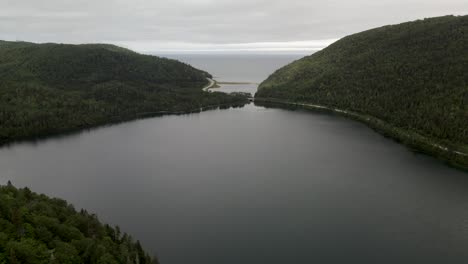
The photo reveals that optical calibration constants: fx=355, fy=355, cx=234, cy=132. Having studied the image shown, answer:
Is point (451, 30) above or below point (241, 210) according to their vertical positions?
above

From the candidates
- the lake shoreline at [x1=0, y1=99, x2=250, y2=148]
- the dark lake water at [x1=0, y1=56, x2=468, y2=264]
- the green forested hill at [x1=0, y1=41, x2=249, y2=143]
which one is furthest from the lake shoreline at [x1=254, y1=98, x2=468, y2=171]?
the green forested hill at [x1=0, y1=41, x2=249, y2=143]

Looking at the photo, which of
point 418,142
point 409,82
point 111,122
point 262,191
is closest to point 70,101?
point 111,122

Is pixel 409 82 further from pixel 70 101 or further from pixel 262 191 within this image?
pixel 70 101

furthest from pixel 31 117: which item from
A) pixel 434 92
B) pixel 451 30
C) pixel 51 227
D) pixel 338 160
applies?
pixel 451 30

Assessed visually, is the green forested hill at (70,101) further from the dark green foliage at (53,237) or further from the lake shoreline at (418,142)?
the dark green foliage at (53,237)

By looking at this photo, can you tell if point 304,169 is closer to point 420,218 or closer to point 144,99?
point 420,218

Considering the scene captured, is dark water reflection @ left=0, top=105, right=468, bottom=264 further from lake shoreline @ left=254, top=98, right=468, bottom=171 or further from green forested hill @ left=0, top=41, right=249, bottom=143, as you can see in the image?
green forested hill @ left=0, top=41, right=249, bottom=143

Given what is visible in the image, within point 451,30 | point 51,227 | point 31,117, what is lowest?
point 51,227
